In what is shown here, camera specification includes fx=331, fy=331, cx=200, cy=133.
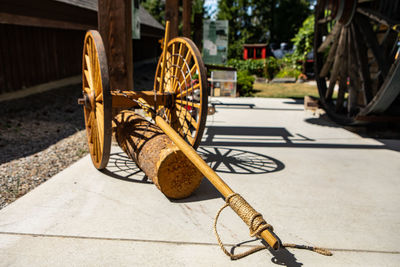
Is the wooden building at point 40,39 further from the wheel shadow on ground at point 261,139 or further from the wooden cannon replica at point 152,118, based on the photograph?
the wooden cannon replica at point 152,118

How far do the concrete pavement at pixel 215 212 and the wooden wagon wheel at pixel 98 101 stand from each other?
12.0 inches

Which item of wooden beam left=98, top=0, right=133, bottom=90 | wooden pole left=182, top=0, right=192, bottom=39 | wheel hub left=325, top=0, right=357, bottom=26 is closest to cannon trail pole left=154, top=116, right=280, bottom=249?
wooden beam left=98, top=0, right=133, bottom=90

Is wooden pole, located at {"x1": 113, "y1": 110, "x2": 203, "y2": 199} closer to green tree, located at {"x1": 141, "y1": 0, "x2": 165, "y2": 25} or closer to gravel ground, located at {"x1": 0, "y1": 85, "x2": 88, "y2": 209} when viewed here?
gravel ground, located at {"x1": 0, "y1": 85, "x2": 88, "y2": 209}

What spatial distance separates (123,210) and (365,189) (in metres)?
2.26

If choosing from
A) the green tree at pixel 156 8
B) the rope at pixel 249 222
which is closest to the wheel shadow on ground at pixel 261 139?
the rope at pixel 249 222

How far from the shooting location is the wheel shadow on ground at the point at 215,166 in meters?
3.10

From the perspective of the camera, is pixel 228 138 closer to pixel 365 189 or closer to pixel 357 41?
pixel 365 189

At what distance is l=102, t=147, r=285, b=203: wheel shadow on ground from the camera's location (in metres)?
3.10

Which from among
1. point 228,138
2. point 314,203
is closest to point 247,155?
point 228,138

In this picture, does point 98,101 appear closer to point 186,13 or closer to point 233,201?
point 233,201

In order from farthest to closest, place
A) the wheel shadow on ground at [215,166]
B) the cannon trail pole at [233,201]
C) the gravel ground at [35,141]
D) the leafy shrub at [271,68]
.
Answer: the leafy shrub at [271,68]
the gravel ground at [35,141]
the wheel shadow on ground at [215,166]
the cannon trail pole at [233,201]

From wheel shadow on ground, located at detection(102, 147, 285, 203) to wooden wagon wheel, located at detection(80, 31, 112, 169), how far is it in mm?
289

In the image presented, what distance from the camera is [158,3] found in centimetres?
3534

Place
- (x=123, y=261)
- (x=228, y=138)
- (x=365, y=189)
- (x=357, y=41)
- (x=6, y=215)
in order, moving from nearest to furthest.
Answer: (x=123, y=261), (x=6, y=215), (x=365, y=189), (x=228, y=138), (x=357, y=41)
